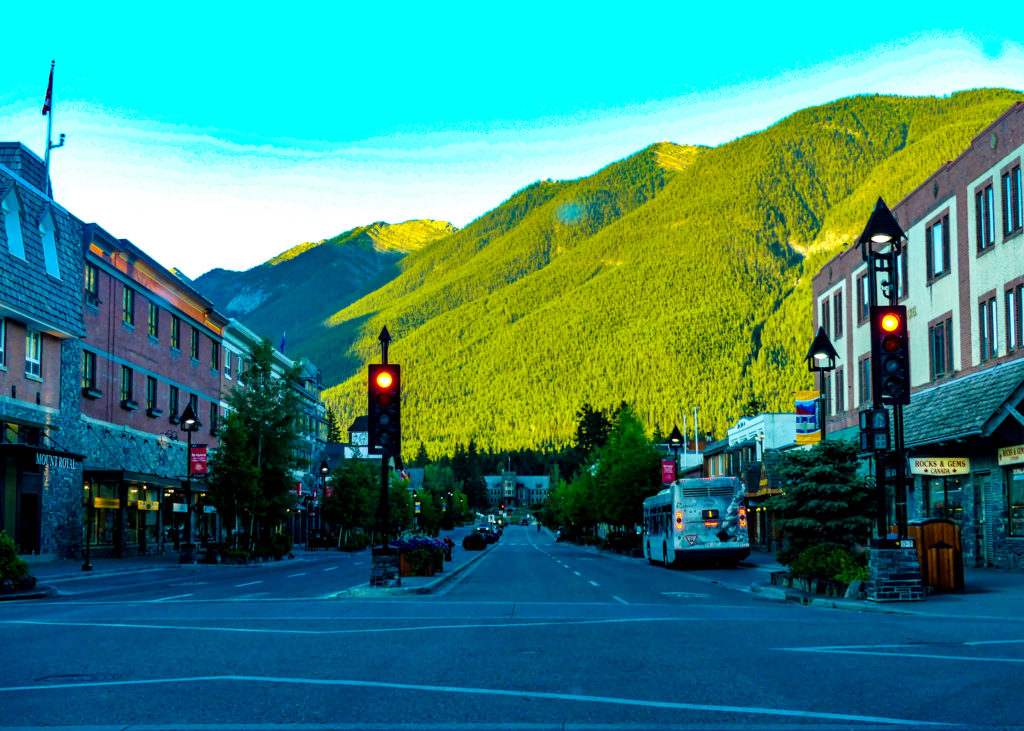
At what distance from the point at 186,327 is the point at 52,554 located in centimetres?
2158

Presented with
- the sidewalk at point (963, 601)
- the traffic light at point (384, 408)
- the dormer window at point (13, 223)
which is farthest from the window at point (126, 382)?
the sidewalk at point (963, 601)

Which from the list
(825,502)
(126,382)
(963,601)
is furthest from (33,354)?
(963,601)

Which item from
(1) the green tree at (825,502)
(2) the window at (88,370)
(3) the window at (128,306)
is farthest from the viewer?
(3) the window at (128,306)

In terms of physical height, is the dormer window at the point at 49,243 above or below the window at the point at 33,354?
above

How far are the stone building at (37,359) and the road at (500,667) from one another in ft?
73.8

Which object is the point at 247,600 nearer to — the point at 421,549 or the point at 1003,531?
the point at 421,549

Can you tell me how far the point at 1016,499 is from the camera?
30328 millimetres

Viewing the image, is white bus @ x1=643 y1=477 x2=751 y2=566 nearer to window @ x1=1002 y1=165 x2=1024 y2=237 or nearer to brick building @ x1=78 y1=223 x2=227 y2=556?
window @ x1=1002 y1=165 x2=1024 y2=237

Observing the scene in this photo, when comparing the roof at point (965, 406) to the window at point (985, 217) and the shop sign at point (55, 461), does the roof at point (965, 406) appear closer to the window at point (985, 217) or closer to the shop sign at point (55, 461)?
the window at point (985, 217)

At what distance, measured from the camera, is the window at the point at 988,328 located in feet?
107

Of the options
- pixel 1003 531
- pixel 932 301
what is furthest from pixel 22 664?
pixel 932 301

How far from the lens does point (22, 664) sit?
11109mm

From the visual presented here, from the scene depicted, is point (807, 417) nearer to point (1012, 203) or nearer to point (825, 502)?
point (1012, 203)

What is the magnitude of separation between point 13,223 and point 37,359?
18.0ft
